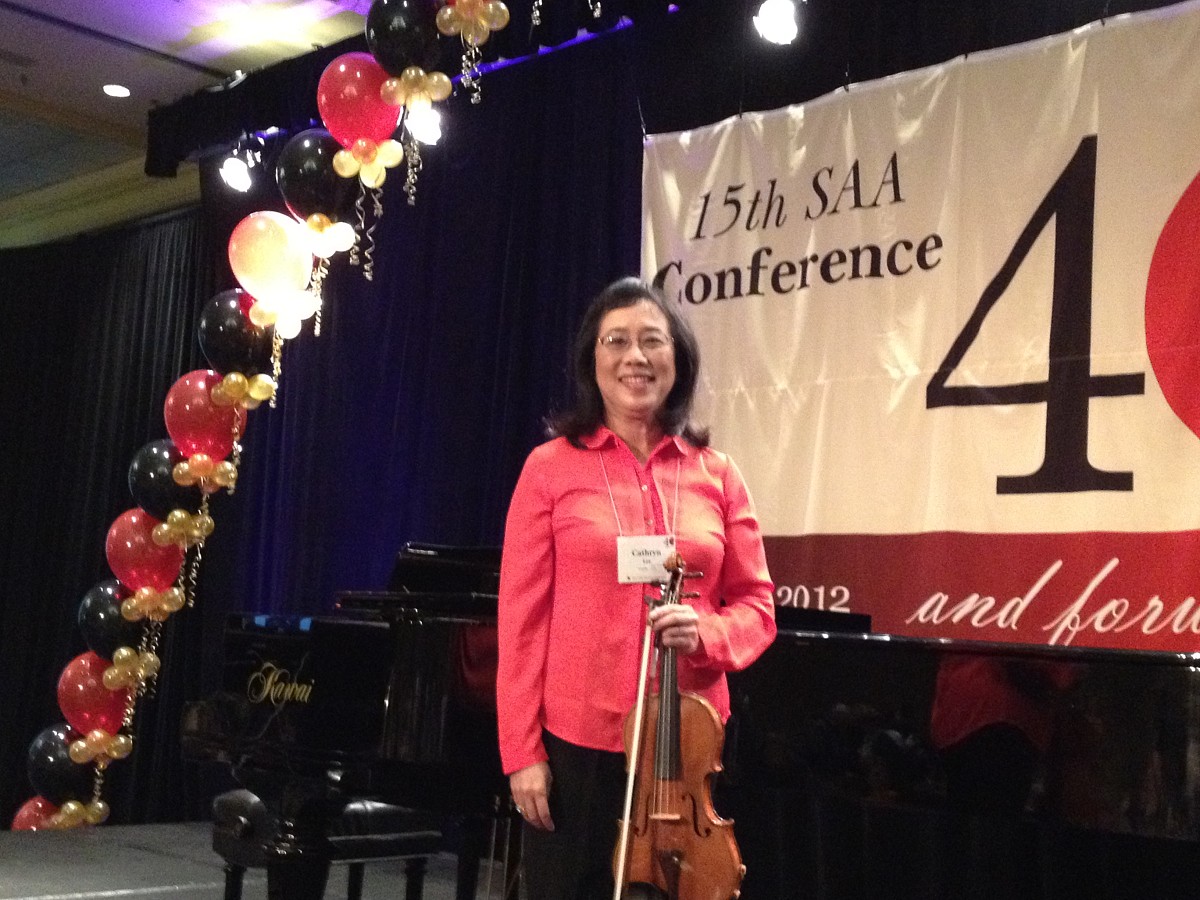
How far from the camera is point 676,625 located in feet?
6.19

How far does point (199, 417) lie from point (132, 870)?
167 centimetres

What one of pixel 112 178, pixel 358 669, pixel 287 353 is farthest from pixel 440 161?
pixel 358 669

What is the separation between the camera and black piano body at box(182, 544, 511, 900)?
2830mm

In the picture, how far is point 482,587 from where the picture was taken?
129 inches

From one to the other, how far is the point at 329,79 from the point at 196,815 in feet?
Answer: 13.0

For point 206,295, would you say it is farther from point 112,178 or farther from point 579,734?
point 579,734

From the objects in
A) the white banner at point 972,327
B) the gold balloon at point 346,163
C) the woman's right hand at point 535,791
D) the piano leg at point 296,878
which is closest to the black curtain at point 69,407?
the gold balloon at point 346,163

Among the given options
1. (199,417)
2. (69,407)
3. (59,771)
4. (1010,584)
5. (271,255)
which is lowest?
(59,771)

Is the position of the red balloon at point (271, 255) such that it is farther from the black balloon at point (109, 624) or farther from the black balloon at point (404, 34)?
the black balloon at point (109, 624)

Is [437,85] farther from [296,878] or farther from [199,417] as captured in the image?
[296,878]

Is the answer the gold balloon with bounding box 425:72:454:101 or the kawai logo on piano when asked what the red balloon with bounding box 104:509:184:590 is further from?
the kawai logo on piano

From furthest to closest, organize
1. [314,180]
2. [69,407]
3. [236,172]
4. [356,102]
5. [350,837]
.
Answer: [69,407]
[236,172]
[314,180]
[356,102]
[350,837]

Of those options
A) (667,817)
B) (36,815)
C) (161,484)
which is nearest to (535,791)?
(667,817)

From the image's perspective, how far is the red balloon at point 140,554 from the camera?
17.9 ft
